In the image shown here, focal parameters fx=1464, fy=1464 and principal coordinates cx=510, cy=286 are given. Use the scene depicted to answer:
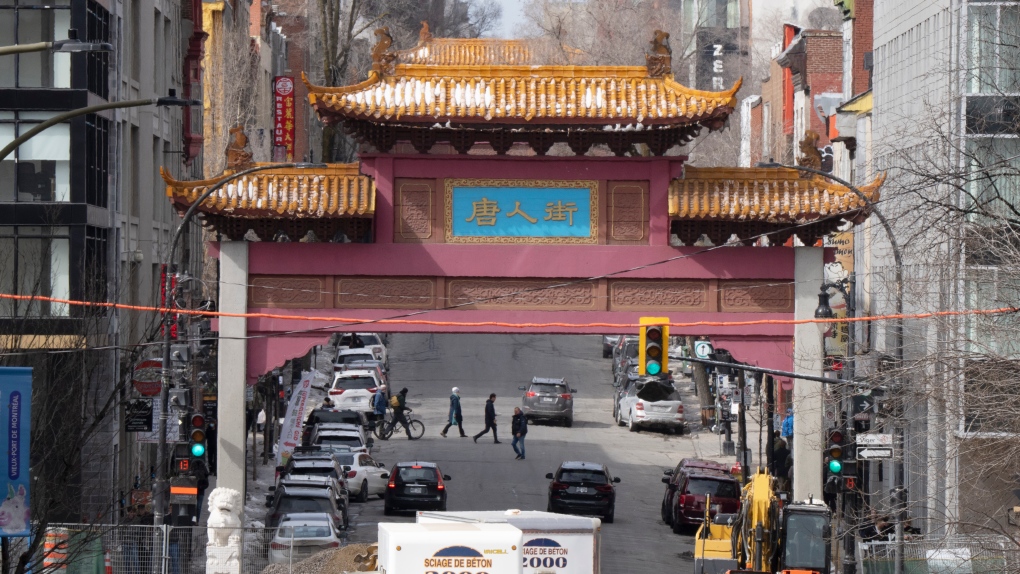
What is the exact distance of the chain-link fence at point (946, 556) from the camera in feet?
63.2

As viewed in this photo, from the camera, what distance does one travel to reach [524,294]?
85.1 feet

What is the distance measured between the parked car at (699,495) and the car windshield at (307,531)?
9782 mm

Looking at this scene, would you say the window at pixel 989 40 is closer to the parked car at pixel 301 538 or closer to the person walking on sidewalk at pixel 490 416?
the parked car at pixel 301 538

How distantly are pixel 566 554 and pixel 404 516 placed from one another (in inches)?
689

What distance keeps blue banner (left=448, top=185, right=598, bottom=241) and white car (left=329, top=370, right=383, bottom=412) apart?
85.3 feet

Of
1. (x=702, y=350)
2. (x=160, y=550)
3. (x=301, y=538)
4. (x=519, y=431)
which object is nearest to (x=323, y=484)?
(x=301, y=538)

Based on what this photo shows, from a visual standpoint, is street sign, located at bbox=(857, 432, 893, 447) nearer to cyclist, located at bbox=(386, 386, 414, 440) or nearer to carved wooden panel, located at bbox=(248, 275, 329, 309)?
carved wooden panel, located at bbox=(248, 275, 329, 309)

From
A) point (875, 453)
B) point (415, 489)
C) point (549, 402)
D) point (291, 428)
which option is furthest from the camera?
point (549, 402)

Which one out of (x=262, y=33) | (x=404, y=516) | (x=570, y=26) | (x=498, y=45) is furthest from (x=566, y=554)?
(x=570, y=26)

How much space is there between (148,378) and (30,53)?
27.3 ft

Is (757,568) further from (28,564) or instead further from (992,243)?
(28,564)

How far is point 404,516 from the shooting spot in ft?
115

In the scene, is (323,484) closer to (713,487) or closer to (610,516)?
(610,516)


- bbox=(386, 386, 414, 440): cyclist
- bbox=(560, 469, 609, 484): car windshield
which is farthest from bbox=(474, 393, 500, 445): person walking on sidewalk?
bbox=(560, 469, 609, 484): car windshield
